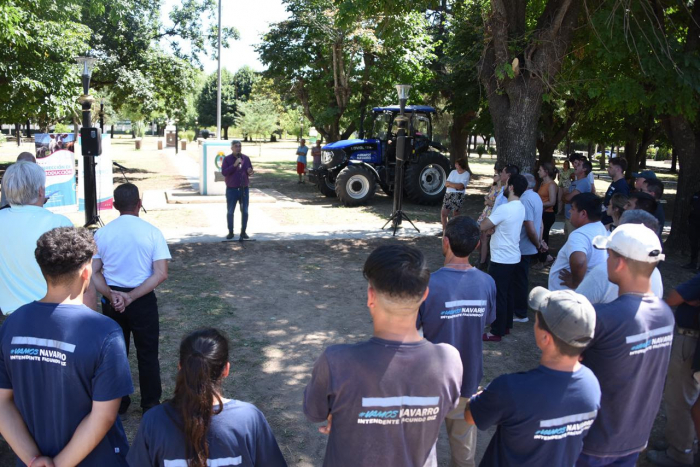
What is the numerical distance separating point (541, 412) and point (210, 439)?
1.21 m

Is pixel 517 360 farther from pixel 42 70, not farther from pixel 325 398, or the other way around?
pixel 42 70

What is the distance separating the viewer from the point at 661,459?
3.90m

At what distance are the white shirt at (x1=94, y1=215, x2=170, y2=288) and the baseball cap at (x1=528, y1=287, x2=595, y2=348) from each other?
9.02ft

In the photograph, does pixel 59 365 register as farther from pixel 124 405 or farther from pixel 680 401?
pixel 680 401

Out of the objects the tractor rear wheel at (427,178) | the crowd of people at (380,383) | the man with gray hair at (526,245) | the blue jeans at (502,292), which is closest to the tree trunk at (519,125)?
the man with gray hair at (526,245)

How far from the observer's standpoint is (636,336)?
8.70 ft

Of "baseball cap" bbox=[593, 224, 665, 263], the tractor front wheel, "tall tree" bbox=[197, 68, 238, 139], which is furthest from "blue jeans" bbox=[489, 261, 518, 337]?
"tall tree" bbox=[197, 68, 238, 139]

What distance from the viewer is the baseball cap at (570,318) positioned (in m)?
2.21

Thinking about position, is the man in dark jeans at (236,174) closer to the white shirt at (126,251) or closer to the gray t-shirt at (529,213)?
the gray t-shirt at (529,213)

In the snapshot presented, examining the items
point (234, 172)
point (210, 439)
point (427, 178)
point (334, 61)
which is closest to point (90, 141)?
point (234, 172)

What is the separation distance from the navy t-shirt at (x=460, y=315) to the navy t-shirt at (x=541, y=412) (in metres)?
0.88

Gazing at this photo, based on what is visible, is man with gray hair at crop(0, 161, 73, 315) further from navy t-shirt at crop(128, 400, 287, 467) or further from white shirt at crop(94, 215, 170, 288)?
navy t-shirt at crop(128, 400, 287, 467)

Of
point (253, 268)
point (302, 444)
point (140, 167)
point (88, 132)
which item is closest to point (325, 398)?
point (302, 444)

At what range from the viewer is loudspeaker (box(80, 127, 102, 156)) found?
36.0 ft
